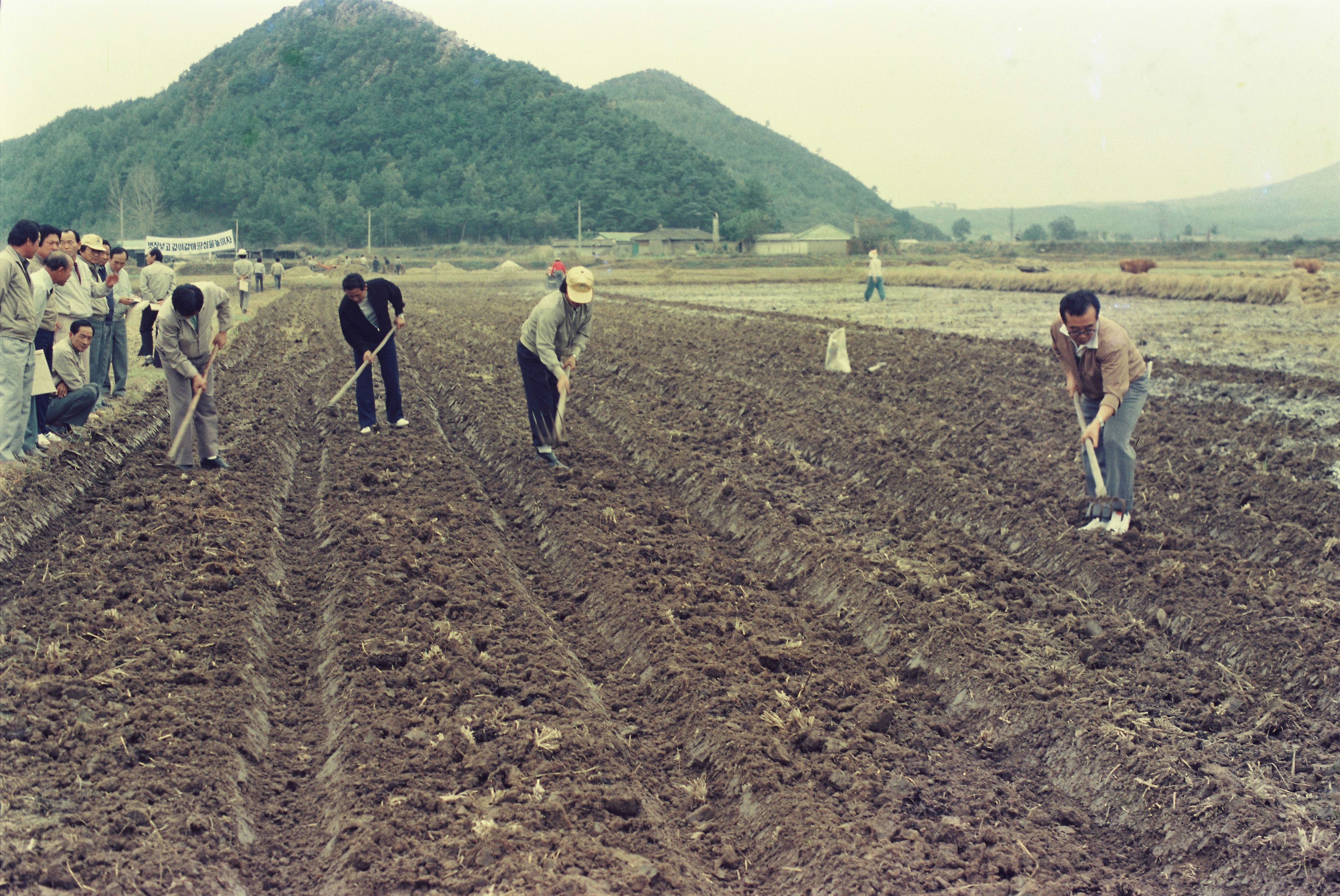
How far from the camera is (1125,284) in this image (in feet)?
108

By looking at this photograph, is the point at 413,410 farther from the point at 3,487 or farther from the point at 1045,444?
the point at 1045,444

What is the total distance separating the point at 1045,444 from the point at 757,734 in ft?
20.5

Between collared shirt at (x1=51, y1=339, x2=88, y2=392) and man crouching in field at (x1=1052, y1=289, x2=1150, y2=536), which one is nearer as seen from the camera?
man crouching in field at (x1=1052, y1=289, x2=1150, y2=536)

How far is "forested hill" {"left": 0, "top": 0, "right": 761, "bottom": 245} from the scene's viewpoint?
102375 mm

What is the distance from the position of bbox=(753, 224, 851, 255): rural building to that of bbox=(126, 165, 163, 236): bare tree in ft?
173

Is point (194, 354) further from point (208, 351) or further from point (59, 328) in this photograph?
point (59, 328)

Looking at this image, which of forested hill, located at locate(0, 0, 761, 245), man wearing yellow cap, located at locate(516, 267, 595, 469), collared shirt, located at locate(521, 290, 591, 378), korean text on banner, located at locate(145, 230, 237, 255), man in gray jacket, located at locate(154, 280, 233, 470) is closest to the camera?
man in gray jacket, located at locate(154, 280, 233, 470)

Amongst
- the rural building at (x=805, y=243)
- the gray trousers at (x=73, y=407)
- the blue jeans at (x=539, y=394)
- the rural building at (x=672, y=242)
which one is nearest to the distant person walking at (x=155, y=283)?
the gray trousers at (x=73, y=407)

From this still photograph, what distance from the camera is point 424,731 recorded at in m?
4.31

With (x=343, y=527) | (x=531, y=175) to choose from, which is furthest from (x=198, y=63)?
(x=343, y=527)

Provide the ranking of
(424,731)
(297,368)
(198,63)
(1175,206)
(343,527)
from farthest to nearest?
1. (1175,206)
2. (198,63)
3. (297,368)
4. (343,527)
5. (424,731)

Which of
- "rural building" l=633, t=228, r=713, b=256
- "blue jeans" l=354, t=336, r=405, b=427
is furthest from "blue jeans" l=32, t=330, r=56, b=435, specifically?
"rural building" l=633, t=228, r=713, b=256

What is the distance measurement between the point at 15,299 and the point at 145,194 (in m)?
93.4

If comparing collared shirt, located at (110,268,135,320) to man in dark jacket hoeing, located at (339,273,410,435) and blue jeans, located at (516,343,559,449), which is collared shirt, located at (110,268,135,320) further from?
blue jeans, located at (516,343,559,449)
